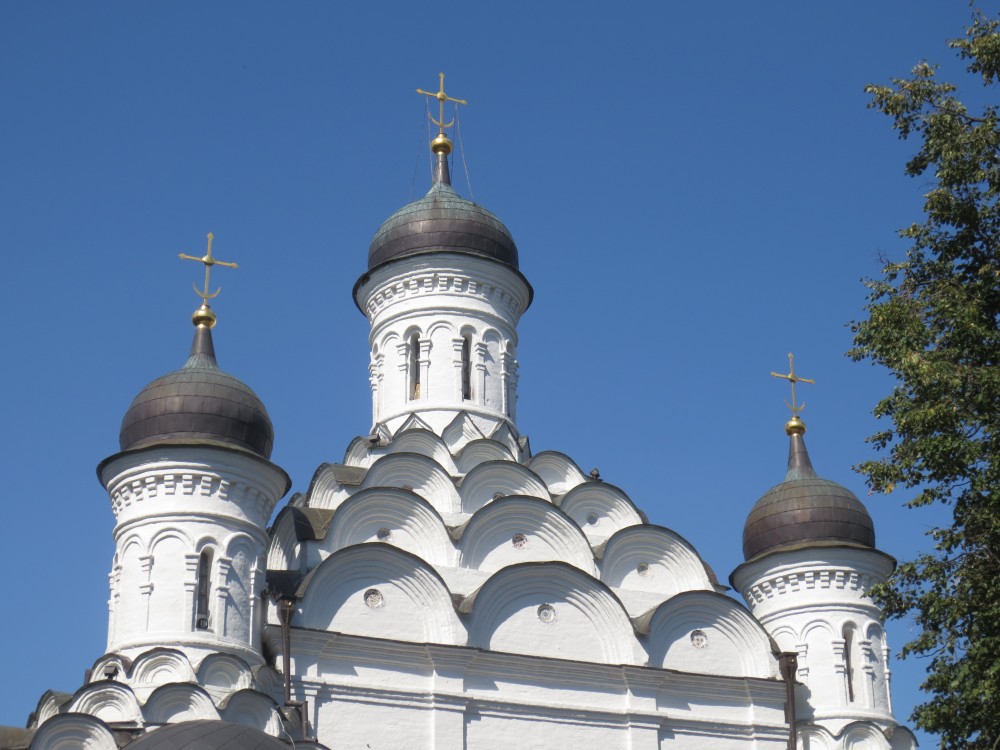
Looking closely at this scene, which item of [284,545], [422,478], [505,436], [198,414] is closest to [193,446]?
[198,414]

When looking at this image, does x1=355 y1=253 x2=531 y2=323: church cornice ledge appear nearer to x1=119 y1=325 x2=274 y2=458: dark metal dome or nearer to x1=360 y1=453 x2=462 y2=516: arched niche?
x1=360 y1=453 x2=462 y2=516: arched niche

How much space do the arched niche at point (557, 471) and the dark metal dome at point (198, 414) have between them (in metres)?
4.34

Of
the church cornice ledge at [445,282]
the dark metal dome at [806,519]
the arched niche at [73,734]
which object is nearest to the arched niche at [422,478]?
the church cornice ledge at [445,282]

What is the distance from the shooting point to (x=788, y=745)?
17.2 m

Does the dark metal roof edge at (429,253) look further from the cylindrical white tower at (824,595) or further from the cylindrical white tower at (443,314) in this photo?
the cylindrical white tower at (824,595)

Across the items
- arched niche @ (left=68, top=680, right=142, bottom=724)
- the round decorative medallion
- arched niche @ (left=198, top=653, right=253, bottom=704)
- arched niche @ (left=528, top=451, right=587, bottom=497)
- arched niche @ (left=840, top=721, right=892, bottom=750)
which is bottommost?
arched niche @ (left=68, top=680, right=142, bottom=724)

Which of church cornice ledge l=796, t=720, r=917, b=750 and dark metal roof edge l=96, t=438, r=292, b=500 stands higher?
dark metal roof edge l=96, t=438, r=292, b=500

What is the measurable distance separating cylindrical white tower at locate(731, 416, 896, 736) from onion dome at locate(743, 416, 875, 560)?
12mm

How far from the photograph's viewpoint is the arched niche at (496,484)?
18391 mm

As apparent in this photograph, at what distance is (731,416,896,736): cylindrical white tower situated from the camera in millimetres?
17906

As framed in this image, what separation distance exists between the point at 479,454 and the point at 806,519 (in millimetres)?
4036

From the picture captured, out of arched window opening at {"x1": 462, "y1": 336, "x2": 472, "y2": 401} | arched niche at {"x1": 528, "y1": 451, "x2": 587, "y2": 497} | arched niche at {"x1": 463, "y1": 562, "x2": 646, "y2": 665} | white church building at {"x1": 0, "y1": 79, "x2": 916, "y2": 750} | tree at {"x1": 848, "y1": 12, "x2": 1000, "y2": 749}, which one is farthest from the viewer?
arched window opening at {"x1": 462, "y1": 336, "x2": 472, "y2": 401}

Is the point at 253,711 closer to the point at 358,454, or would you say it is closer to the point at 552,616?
the point at 552,616

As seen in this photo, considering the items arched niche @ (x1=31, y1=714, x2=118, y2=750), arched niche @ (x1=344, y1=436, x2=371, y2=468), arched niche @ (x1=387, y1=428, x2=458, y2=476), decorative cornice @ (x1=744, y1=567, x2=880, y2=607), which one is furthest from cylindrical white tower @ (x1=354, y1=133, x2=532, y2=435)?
arched niche @ (x1=31, y1=714, x2=118, y2=750)
